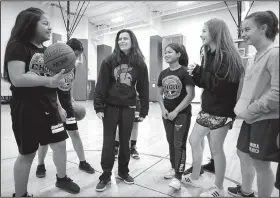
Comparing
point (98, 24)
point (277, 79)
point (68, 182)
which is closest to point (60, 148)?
point (68, 182)

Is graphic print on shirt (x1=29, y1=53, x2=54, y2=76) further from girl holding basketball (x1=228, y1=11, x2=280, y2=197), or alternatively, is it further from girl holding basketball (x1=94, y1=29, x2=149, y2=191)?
girl holding basketball (x1=228, y1=11, x2=280, y2=197)

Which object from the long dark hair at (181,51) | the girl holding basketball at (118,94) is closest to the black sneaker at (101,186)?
the girl holding basketball at (118,94)

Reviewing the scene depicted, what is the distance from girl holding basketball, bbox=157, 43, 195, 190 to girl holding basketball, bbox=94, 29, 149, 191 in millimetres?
299

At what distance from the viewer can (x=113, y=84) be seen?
6.04 feet

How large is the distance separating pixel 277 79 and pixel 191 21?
10438mm

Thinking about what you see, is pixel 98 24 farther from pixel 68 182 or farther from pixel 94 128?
pixel 68 182

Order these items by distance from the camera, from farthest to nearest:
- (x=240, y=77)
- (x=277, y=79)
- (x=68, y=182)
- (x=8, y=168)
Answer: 1. (x=8, y=168)
2. (x=68, y=182)
3. (x=240, y=77)
4. (x=277, y=79)

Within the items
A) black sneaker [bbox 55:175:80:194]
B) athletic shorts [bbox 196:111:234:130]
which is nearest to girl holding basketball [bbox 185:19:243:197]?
athletic shorts [bbox 196:111:234:130]

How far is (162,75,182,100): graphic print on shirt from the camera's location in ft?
6.30

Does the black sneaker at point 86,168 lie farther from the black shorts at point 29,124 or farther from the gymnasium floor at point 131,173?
the black shorts at point 29,124

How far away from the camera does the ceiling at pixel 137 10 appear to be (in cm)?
959

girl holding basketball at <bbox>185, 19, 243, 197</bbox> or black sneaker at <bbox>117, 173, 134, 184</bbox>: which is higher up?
girl holding basketball at <bbox>185, 19, 243, 197</bbox>

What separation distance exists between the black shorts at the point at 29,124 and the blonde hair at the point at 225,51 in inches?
53.5

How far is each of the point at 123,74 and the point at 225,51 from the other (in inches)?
34.1
